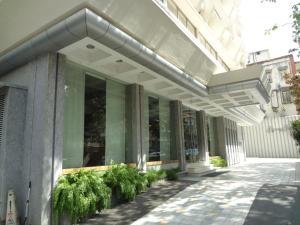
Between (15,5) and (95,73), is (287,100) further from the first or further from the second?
(15,5)

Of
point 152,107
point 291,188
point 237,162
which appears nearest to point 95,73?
point 152,107

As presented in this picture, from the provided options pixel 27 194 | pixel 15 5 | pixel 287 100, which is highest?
pixel 287 100

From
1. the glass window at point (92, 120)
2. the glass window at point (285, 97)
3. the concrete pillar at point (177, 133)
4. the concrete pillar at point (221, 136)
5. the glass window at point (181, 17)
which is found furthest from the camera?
the glass window at point (285, 97)

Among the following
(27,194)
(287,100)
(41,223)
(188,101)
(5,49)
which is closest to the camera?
(41,223)

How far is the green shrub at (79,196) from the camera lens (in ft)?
18.7

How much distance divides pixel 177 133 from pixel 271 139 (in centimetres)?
1995

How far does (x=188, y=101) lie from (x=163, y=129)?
108 inches

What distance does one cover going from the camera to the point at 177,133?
43.4ft

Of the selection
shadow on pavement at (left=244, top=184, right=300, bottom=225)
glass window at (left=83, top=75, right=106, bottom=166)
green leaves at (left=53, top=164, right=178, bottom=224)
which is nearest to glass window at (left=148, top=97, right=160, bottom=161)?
glass window at (left=83, top=75, right=106, bottom=166)

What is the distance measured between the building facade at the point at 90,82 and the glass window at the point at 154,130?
0.05m

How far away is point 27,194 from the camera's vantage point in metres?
6.16

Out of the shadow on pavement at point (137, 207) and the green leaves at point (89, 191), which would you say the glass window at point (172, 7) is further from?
the shadow on pavement at point (137, 207)

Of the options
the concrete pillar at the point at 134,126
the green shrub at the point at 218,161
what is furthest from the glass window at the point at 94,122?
the green shrub at the point at 218,161

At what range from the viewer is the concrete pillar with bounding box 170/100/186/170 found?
13091 mm
